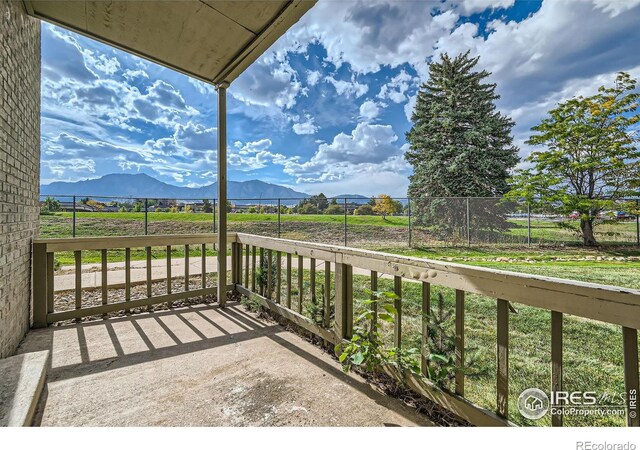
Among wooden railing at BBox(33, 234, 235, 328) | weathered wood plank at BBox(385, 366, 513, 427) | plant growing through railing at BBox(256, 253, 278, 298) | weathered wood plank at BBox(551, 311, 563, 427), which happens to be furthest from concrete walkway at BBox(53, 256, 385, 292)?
weathered wood plank at BBox(551, 311, 563, 427)

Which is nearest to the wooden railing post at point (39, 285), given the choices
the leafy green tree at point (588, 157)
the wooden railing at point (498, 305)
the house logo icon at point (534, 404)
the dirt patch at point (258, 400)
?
the dirt patch at point (258, 400)

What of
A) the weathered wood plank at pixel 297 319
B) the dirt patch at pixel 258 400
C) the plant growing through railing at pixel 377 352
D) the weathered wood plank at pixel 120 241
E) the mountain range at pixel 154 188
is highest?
the mountain range at pixel 154 188

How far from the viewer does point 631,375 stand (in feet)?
3.00

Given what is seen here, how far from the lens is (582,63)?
85.7 inches

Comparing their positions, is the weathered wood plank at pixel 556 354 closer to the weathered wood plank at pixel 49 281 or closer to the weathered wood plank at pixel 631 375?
the weathered wood plank at pixel 631 375

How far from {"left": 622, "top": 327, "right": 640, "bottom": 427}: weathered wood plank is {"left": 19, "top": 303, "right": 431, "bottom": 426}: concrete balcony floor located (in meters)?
0.79

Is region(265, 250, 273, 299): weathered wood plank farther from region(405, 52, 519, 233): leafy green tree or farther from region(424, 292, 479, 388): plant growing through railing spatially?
region(405, 52, 519, 233): leafy green tree

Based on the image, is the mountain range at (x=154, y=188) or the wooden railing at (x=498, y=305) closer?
the wooden railing at (x=498, y=305)

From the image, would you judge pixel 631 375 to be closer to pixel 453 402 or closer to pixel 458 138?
pixel 453 402

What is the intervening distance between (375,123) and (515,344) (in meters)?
14.6

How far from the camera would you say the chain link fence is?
769 centimetres

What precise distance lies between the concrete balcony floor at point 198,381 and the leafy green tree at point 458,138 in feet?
30.0

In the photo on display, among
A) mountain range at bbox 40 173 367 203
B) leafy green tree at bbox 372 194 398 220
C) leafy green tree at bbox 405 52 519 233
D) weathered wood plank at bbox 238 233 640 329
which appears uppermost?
mountain range at bbox 40 173 367 203

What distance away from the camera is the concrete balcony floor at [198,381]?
4.55 ft
